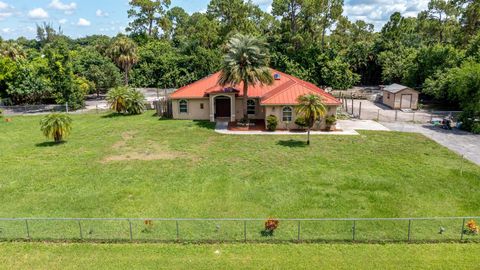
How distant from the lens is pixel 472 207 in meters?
18.2

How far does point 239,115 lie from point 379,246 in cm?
2411

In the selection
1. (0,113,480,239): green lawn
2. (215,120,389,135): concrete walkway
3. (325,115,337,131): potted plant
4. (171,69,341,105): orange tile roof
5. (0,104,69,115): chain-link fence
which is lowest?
(0,113,480,239): green lawn

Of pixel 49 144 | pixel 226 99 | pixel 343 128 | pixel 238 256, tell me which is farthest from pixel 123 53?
pixel 238 256

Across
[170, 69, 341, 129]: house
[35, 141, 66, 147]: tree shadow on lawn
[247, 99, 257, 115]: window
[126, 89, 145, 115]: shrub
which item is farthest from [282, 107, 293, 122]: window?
[35, 141, 66, 147]: tree shadow on lawn

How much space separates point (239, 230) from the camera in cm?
1602

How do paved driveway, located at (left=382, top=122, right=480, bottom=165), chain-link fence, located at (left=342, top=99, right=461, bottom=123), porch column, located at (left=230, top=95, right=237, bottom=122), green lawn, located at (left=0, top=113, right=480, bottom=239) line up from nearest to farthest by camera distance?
green lawn, located at (left=0, top=113, right=480, bottom=239)
paved driveway, located at (left=382, top=122, right=480, bottom=165)
porch column, located at (left=230, top=95, right=237, bottom=122)
chain-link fence, located at (left=342, top=99, right=461, bottom=123)

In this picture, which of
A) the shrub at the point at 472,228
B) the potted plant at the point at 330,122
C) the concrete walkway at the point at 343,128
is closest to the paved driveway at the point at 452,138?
the concrete walkway at the point at 343,128

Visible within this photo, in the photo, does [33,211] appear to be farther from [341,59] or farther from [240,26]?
[341,59]

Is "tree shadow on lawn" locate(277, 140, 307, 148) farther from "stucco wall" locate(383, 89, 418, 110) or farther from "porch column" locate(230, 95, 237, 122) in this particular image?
"stucco wall" locate(383, 89, 418, 110)

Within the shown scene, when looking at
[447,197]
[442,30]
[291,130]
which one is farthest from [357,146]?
Result: [442,30]

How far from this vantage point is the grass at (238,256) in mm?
13812

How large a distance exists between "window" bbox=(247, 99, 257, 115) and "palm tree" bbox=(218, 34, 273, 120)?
14.5 feet

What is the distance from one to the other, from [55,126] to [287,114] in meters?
19.2

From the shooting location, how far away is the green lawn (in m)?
18.0
